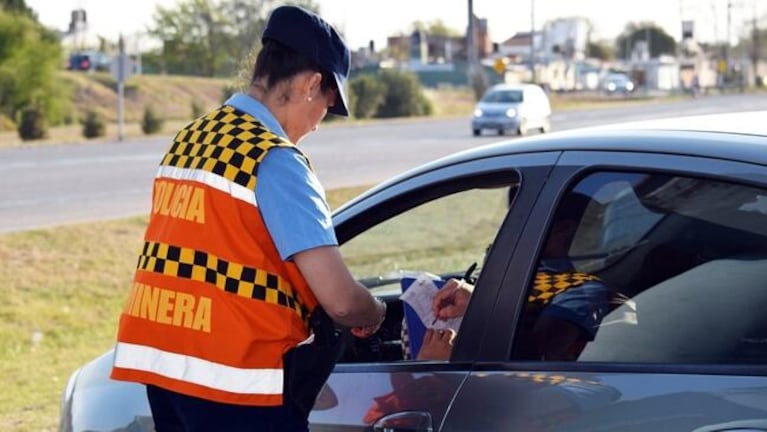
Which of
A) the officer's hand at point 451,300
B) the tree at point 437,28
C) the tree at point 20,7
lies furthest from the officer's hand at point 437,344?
the tree at point 437,28

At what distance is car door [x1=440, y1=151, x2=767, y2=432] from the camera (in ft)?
7.94

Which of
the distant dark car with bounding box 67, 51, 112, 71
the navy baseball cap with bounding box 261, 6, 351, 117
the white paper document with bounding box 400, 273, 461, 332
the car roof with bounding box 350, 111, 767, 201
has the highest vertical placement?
the distant dark car with bounding box 67, 51, 112, 71

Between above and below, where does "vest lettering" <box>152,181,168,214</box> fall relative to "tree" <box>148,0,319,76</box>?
below

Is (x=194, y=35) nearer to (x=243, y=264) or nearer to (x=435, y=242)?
(x=435, y=242)

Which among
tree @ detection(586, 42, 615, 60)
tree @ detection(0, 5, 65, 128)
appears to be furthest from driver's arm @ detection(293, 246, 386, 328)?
tree @ detection(586, 42, 615, 60)

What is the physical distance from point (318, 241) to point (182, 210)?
0.34m

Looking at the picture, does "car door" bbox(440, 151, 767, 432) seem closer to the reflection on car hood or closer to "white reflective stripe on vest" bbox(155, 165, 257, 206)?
"white reflective stripe on vest" bbox(155, 165, 257, 206)

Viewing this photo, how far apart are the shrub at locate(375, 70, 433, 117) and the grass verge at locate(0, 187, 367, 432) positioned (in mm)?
42002

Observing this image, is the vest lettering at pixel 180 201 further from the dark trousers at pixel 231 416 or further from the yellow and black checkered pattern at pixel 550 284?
the yellow and black checkered pattern at pixel 550 284

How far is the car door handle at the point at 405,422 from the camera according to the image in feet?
9.33

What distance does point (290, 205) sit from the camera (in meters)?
2.66

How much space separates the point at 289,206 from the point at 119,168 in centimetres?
2162

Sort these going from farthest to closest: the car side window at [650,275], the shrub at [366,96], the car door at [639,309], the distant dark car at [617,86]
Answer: the distant dark car at [617,86], the shrub at [366,96], the car side window at [650,275], the car door at [639,309]

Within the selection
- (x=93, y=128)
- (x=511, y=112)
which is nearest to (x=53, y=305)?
(x=511, y=112)
